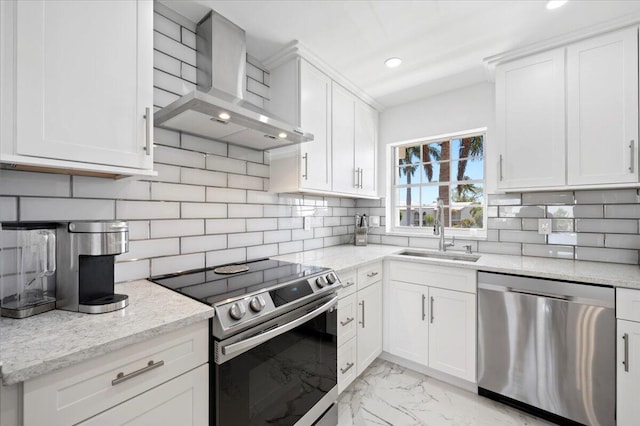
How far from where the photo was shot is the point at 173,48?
1.60 meters

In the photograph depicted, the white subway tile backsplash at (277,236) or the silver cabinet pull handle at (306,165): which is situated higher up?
the silver cabinet pull handle at (306,165)

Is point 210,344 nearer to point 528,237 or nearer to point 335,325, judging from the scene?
point 335,325

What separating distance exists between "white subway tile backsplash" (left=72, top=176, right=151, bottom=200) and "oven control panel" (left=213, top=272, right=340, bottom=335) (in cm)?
83

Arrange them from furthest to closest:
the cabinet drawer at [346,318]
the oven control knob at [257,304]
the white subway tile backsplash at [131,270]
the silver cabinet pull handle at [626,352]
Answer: the cabinet drawer at [346,318] < the silver cabinet pull handle at [626,352] < the white subway tile backsplash at [131,270] < the oven control knob at [257,304]

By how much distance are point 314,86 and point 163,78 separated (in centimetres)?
105

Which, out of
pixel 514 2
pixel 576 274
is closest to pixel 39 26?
pixel 514 2

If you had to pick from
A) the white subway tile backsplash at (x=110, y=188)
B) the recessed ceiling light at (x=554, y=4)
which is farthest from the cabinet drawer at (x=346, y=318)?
the recessed ceiling light at (x=554, y=4)

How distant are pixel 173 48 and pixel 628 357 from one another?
10.2 ft

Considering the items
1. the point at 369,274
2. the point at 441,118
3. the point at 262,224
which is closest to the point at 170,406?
the point at 262,224

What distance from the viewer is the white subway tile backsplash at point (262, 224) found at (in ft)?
6.66

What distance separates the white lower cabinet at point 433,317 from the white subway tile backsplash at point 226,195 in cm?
137

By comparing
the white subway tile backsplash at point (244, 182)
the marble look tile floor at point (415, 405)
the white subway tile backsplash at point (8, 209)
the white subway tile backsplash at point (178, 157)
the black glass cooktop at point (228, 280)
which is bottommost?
the marble look tile floor at point (415, 405)

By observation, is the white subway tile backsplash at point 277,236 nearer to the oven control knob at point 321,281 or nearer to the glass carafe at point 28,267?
the oven control knob at point 321,281

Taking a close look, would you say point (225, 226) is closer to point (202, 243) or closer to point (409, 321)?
point (202, 243)
